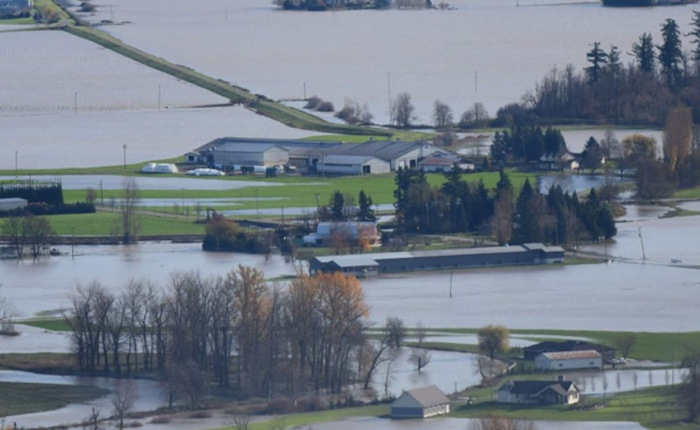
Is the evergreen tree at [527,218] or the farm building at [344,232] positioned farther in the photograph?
the evergreen tree at [527,218]

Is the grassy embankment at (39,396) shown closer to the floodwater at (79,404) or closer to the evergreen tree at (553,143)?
the floodwater at (79,404)

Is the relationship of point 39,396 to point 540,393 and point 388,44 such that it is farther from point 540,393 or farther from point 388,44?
point 388,44

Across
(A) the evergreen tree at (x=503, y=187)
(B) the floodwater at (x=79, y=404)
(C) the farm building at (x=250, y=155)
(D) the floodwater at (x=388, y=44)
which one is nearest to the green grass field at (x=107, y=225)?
(A) the evergreen tree at (x=503, y=187)

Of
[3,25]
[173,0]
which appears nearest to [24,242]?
[3,25]

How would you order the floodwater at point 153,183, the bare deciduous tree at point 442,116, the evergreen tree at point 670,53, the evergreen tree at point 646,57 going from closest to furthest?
1. the floodwater at point 153,183
2. the bare deciduous tree at point 442,116
3. the evergreen tree at point 670,53
4. the evergreen tree at point 646,57

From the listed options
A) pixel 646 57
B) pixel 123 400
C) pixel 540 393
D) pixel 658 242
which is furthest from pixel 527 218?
pixel 646 57

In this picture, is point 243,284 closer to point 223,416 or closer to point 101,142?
point 223,416
